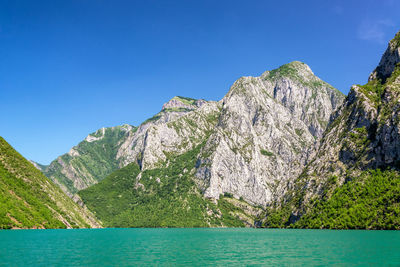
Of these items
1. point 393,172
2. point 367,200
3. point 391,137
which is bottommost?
point 367,200

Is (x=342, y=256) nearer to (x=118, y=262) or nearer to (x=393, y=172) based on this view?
(x=118, y=262)

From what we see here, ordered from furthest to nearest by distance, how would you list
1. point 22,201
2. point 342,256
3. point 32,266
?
point 22,201 → point 342,256 → point 32,266

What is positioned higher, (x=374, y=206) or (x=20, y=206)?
(x=374, y=206)

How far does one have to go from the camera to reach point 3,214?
155250 mm

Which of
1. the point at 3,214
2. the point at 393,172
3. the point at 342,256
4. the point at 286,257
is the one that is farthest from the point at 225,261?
the point at 393,172

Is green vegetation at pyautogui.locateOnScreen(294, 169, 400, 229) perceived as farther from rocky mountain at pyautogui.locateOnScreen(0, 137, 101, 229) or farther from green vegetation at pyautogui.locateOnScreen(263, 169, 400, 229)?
rocky mountain at pyautogui.locateOnScreen(0, 137, 101, 229)

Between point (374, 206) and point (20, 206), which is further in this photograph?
point (374, 206)

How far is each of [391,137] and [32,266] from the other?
8062 inches

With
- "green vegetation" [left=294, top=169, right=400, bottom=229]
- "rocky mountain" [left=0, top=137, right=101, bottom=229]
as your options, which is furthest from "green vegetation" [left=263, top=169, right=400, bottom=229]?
"rocky mountain" [left=0, top=137, right=101, bottom=229]

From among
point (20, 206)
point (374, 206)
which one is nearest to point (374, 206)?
point (374, 206)

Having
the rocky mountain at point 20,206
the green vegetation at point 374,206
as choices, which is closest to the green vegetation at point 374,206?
the green vegetation at point 374,206

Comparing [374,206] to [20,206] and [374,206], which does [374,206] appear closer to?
[374,206]

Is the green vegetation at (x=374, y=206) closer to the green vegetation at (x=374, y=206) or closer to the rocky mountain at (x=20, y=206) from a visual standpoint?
the green vegetation at (x=374, y=206)

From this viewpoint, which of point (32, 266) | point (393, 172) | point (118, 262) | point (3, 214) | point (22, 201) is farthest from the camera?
point (393, 172)
